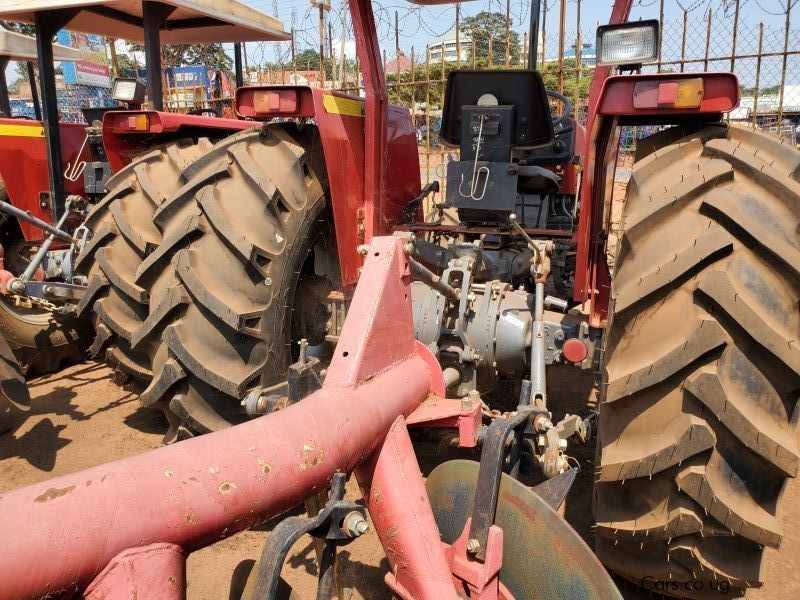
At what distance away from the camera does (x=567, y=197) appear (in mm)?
4395

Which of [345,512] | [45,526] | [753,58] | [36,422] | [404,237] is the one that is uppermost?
[753,58]

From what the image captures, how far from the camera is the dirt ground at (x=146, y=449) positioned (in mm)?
2242

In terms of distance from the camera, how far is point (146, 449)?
3199 millimetres

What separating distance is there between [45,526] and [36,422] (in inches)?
125

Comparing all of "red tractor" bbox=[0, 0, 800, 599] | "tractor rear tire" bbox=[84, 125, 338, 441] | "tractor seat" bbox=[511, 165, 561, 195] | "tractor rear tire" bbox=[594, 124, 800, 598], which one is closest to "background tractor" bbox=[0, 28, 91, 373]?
"red tractor" bbox=[0, 0, 800, 599]

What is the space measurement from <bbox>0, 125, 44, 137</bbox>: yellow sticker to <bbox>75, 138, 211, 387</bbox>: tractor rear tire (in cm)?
202

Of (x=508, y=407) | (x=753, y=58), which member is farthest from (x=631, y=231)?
(x=753, y=58)

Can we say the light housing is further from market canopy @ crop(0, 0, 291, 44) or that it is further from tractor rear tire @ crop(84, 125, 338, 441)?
tractor rear tire @ crop(84, 125, 338, 441)

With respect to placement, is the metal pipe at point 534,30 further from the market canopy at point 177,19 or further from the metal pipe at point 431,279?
the market canopy at point 177,19

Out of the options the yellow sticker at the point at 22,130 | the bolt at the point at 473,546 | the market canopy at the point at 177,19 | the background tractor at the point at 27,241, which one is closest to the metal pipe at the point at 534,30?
the market canopy at the point at 177,19

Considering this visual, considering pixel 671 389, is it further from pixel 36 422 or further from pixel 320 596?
pixel 36 422

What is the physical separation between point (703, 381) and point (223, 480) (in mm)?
1159

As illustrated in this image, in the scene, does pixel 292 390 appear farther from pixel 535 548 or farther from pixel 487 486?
pixel 535 548

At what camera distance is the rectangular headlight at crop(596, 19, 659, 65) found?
2.14m
